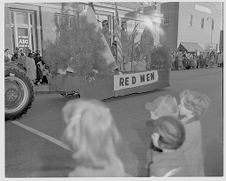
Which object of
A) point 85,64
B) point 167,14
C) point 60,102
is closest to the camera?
point 85,64

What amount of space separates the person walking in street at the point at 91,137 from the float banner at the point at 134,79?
5181 millimetres

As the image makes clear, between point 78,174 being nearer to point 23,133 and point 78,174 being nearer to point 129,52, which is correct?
point 23,133

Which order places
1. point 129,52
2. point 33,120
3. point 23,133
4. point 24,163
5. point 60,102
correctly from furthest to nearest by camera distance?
point 129,52 → point 60,102 → point 33,120 → point 23,133 → point 24,163

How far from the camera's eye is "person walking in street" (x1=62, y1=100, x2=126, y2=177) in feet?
4.33

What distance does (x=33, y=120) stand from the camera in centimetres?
465

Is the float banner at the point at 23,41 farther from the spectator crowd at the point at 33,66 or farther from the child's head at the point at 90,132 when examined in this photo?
the child's head at the point at 90,132

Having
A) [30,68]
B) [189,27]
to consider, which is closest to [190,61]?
[189,27]

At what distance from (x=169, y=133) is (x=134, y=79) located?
5715 mm

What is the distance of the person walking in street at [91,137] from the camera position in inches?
52.0

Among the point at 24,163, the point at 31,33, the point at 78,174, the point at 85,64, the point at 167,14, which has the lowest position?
the point at 24,163

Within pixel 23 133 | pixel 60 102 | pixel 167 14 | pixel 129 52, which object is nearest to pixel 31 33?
pixel 129 52

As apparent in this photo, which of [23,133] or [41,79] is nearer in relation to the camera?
[23,133]

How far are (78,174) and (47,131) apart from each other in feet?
8.85

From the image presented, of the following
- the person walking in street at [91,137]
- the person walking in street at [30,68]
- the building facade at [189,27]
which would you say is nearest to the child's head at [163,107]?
the person walking in street at [91,137]
